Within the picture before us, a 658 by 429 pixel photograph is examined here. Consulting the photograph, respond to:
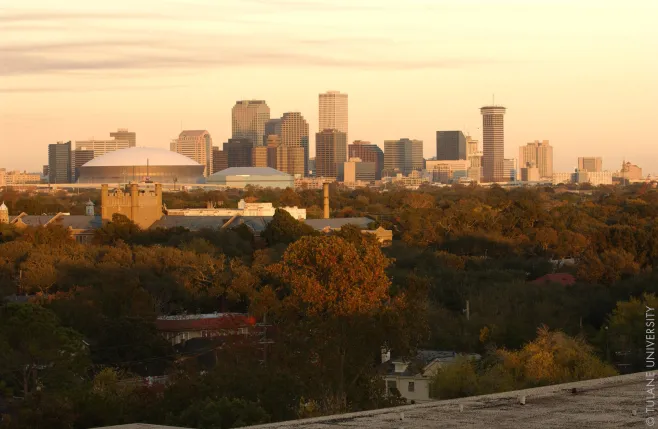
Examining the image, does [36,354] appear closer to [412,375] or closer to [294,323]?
[294,323]

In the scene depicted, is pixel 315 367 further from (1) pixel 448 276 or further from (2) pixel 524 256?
(2) pixel 524 256

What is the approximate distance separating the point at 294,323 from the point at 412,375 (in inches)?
138

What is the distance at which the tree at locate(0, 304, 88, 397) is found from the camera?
24531mm

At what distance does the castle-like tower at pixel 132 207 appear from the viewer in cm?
7288

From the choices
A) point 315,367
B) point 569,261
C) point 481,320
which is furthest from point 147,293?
point 569,261

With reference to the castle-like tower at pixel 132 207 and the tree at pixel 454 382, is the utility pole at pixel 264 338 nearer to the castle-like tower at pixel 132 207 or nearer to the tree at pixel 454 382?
the tree at pixel 454 382

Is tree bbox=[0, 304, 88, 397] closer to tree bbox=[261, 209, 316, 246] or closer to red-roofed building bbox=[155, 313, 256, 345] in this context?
red-roofed building bbox=[155, 313, 256, 345]

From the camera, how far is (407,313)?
25.4 metres

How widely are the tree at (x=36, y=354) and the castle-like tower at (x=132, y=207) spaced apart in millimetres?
46917

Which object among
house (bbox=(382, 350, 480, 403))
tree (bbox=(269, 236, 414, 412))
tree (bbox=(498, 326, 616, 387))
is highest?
tree (bbox=(269, 236, 414, 412))

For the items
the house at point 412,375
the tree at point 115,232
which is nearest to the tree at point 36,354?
the house at point 412,375

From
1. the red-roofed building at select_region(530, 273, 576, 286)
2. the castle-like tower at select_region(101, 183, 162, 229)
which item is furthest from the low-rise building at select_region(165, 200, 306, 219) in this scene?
the red-roofed building at select_region(530, 273, 576, 286)

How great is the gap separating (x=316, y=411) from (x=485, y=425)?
761 centimetres

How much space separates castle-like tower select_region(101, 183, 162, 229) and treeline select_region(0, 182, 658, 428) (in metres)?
15.4
